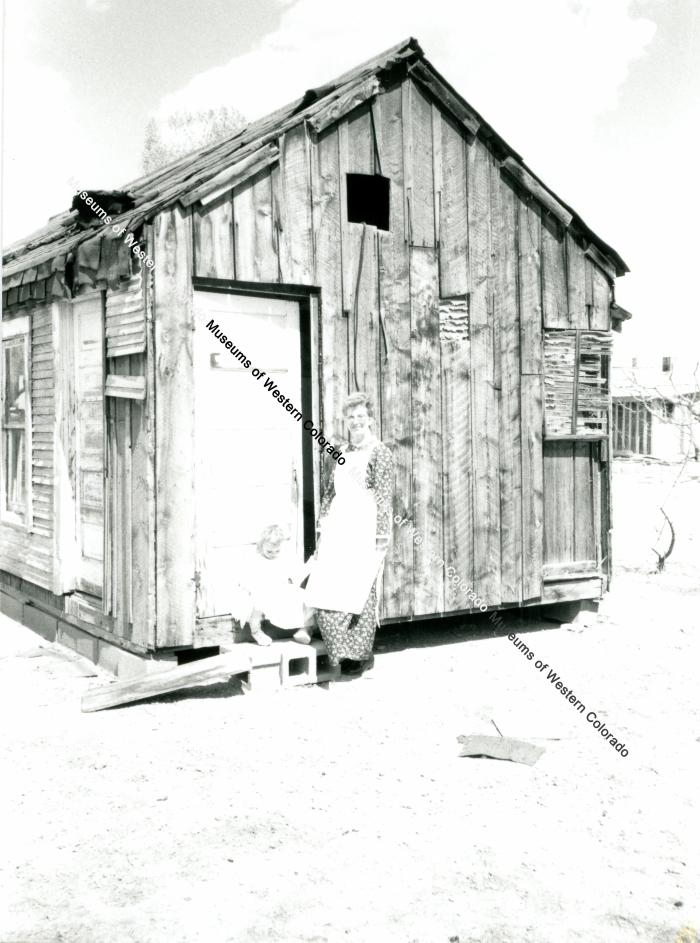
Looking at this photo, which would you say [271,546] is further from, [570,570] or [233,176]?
[570,570]

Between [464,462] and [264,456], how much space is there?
1806 mm

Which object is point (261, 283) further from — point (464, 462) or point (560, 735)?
point (560, 735)

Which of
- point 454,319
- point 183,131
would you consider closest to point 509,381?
point 454,319

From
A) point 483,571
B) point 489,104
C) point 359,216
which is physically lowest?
point 483,571

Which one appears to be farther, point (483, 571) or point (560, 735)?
point (483, 571)

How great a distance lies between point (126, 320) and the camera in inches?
267

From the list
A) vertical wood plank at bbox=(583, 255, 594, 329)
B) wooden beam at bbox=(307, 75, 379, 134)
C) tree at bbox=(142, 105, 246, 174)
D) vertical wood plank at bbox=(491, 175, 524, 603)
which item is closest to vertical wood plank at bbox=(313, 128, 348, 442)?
wooden beam at bbox=(307, 75, 379, 134)

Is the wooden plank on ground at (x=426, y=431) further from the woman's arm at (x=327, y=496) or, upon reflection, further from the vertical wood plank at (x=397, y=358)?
the woman's arm at (x=327, y=496)

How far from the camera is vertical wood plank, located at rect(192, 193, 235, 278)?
673 cm

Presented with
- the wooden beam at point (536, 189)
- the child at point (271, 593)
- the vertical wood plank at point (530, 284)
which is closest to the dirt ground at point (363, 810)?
the child at point (271, 593)

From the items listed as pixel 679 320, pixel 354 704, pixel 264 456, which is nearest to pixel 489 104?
pixel 264 456

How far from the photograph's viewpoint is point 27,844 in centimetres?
427

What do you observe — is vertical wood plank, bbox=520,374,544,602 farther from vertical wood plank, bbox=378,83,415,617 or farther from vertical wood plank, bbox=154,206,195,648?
vertical wood plank, bbox=154,206,195,648

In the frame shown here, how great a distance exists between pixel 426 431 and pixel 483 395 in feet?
2.23
